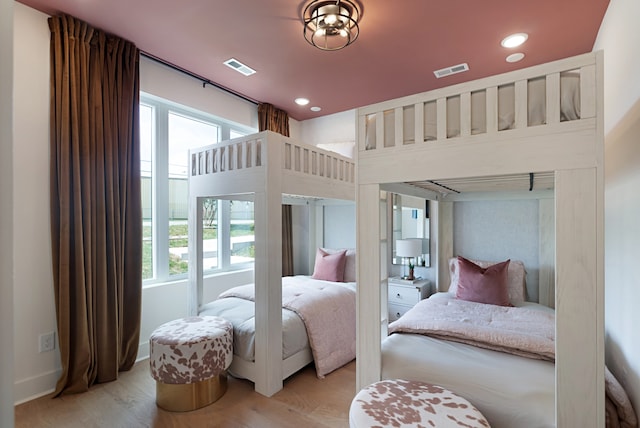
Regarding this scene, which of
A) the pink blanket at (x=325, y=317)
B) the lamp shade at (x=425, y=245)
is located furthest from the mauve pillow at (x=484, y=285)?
the pink blanket at (x=325, y=317)

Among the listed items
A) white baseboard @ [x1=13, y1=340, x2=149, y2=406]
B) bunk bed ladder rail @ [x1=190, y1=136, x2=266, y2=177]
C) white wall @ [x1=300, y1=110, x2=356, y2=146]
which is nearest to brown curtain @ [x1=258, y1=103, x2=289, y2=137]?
white wall @ [x1=300, y1=110, x2=356, y2=146]

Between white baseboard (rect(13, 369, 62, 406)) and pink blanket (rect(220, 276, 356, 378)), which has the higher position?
pink blanket (rect(220, 276, 356, 378))

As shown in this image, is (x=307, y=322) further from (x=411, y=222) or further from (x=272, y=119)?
(x=272, y=119)

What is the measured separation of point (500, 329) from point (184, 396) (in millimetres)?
2118

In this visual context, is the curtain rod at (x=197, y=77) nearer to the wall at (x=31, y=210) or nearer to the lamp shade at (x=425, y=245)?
the wall at (x=31, y=210)

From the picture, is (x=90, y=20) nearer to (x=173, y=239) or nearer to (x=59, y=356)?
(x=173, y=239)

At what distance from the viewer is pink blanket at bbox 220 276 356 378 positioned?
8.43 ft

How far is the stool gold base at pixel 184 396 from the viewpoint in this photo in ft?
6.67

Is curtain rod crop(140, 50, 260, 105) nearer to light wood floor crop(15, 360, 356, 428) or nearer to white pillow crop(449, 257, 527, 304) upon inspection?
light wood floor crop(15, 360, 356, 428)

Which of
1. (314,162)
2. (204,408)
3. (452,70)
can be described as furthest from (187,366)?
(452,70)

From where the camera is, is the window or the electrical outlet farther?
the window

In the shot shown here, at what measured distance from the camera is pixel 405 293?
3422 mm

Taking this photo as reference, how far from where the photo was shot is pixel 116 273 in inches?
99.0

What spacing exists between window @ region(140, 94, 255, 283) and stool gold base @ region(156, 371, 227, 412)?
1.35 meters
